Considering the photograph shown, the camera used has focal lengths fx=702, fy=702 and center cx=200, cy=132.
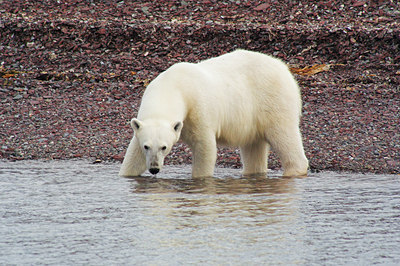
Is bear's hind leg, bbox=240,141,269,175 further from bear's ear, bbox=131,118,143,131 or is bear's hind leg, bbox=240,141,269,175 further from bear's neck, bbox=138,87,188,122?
bear's ear, bbox=131,118,143,131

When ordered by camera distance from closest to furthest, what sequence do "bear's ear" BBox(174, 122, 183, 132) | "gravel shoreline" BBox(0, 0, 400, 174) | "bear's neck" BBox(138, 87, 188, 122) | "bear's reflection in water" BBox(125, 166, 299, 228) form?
"bear's reflection in water" BBox(125, 166, 299, 228)
"bear's ear" BBox(174, 122, 183, 132)
"bear's neck" BBox(138, 87, 188, 122)
"gravel shoreline" BBox(0, 0, 400, 174)

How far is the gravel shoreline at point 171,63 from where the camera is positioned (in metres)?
10.4

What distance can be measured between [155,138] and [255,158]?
210 cm

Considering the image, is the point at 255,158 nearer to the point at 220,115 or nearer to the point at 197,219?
the point at 220,115

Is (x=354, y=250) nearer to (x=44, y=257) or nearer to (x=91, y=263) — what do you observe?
(x=91, y=263)

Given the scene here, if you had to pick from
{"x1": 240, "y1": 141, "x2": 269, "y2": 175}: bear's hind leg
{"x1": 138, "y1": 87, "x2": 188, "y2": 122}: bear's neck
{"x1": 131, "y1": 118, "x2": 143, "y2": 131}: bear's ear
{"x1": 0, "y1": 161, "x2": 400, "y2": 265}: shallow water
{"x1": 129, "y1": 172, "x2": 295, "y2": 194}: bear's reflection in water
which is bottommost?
{"x1": 0, "y1": 161, "x2": 400, "y2": 265}: shallow water

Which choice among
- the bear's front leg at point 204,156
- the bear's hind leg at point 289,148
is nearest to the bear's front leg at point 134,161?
the bear's front leg at point 204,156

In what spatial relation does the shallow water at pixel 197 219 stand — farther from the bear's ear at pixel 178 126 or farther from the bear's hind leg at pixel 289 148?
the bear's ear at pixel 178 126

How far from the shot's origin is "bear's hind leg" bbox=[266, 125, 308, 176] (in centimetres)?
867

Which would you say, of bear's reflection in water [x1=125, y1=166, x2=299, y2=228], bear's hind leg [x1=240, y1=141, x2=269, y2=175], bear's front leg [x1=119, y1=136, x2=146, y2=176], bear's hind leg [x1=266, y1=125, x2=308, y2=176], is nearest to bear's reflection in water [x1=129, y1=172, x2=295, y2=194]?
bear's reflection in water [x1=125, y1=166, x2=299, y2=228]

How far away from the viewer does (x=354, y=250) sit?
17.0 ft

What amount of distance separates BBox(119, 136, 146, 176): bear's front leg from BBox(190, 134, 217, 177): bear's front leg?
0.60m

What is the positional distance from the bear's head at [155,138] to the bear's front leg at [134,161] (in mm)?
495

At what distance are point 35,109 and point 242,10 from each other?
6267 mm
